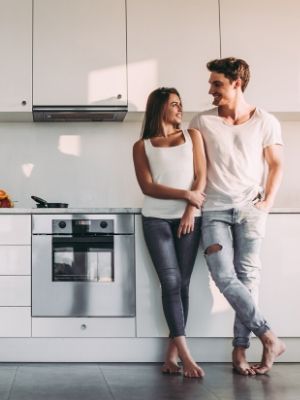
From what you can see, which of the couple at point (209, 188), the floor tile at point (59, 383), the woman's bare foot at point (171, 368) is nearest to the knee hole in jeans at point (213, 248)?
the couple at point (209, 188)

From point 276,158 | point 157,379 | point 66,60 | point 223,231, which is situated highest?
point 66,60

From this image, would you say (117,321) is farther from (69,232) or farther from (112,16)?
(112,16)

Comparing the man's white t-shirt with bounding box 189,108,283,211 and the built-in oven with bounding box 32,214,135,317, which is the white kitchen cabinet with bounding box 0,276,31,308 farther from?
the man's white t-shirt with bounding box 189,108,283,211

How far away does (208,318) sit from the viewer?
411 cm

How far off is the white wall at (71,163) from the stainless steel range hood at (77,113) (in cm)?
13

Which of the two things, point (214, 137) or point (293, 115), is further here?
point (293, 115)

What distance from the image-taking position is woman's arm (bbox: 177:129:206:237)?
12.3ft

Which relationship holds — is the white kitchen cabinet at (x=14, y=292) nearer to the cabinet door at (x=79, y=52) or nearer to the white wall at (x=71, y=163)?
the white wall at (x=71, y=163)

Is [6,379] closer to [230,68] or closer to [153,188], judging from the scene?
[153,188]

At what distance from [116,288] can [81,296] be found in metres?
0.19

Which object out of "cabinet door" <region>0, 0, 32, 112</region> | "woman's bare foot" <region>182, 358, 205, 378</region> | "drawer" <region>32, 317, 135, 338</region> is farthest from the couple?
"cabinet door" <region>0, 0, 32, 112</region>

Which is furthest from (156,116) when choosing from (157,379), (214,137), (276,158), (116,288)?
(157,379)

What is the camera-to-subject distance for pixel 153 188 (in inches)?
148

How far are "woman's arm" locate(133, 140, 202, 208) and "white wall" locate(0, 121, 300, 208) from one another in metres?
1.11
